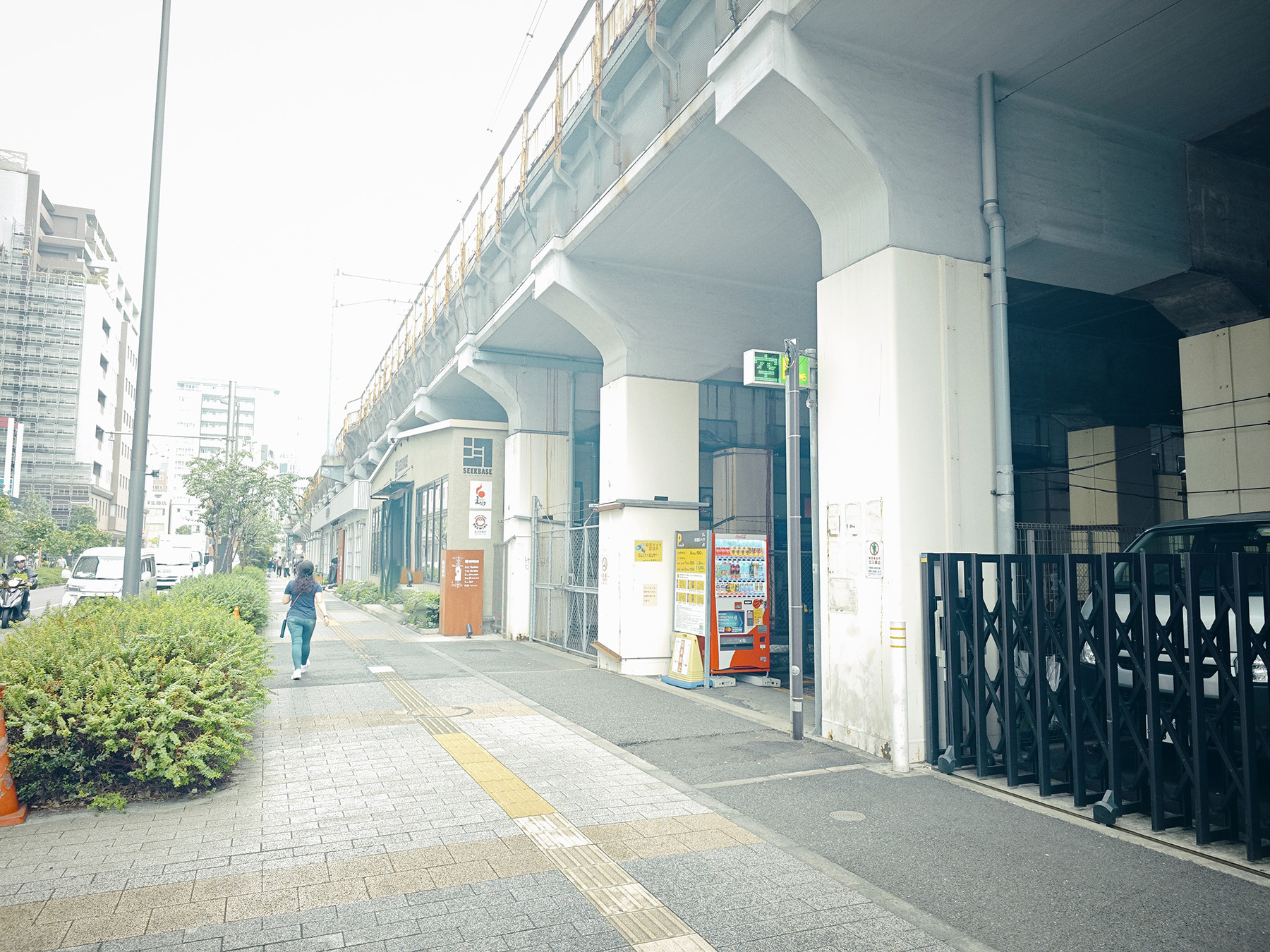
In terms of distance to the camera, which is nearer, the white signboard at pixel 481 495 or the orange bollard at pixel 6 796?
the orange bollard at pixel 6 796

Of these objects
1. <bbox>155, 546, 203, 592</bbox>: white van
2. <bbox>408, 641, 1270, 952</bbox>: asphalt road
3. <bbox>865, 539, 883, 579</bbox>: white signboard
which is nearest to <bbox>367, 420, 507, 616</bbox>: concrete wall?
<bbox>155, 546, 203, 592</bbox>: white van

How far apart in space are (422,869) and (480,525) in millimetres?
16160

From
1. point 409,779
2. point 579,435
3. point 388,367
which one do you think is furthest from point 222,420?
point 409,779

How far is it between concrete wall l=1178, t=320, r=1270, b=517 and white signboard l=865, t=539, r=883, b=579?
15.2 feet

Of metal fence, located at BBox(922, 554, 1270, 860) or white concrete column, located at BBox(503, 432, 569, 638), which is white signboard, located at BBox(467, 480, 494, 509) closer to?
white concrete column, located at BBox(503, 432, 569, 638)

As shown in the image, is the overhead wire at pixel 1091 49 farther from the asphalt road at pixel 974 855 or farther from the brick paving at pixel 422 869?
the brick paving at pixel 422 869

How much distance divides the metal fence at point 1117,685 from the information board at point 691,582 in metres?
4.90

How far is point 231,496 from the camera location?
28375 millimetres

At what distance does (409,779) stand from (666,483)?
7484 mm

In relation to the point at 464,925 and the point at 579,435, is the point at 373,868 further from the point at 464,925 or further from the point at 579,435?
the point at 579,435

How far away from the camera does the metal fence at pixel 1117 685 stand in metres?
5.05

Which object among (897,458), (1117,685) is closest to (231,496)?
(897,458)

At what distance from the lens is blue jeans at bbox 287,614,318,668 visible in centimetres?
1198

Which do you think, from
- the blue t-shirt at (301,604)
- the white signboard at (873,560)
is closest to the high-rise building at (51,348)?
the blue t-shirt at (301,604)
